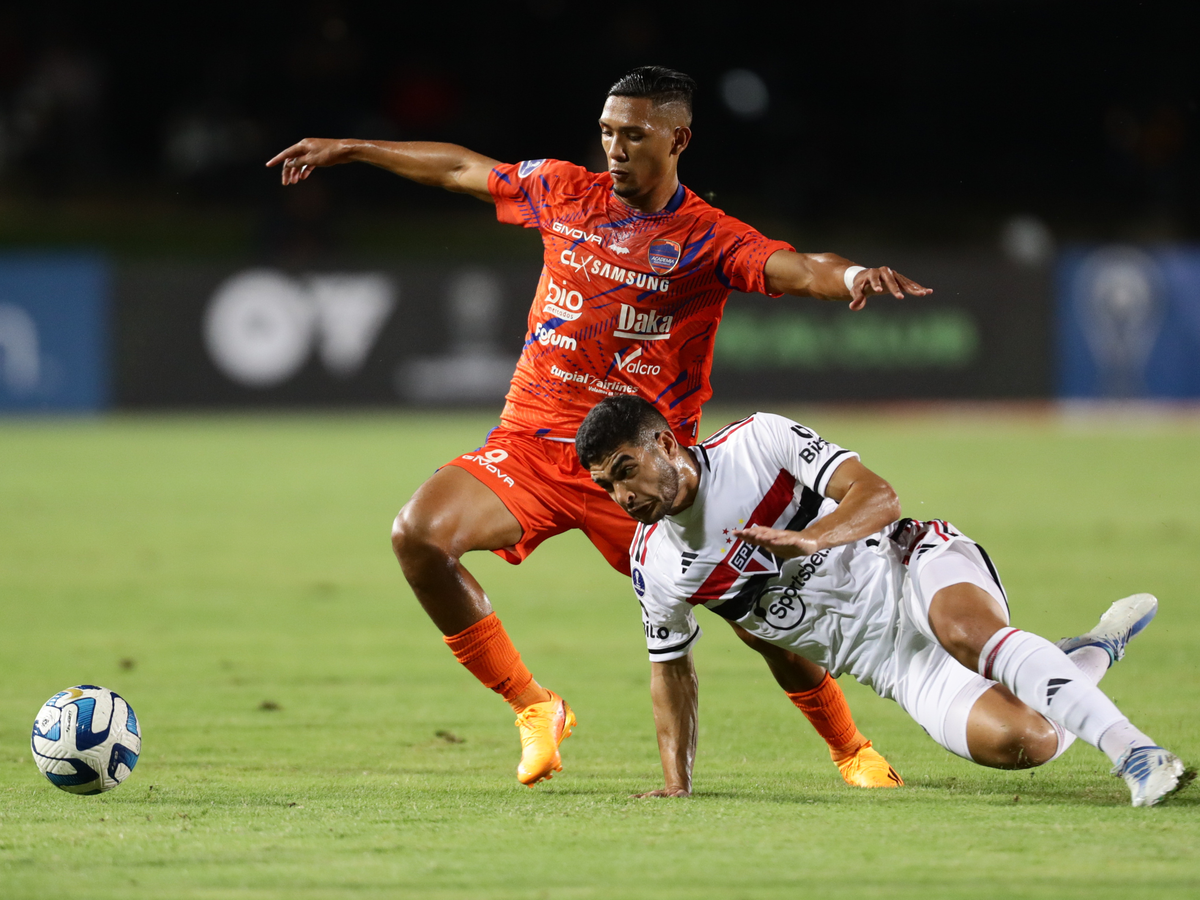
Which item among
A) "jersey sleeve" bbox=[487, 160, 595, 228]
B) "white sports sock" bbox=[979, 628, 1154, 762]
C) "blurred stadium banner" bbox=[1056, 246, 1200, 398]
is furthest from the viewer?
"blurred stadium banner" bbox=[1056, 246, 1200, 398]

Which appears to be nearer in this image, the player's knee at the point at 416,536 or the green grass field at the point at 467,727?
the green grass field at the point at 467,727

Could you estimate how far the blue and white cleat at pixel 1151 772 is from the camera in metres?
4.22

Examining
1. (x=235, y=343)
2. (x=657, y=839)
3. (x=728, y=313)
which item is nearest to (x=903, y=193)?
(x=728, y=313)

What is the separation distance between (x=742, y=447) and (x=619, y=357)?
1093 mm

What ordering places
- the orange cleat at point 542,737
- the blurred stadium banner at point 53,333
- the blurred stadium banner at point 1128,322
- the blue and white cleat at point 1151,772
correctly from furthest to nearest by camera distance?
1. the blurred stadium banner at point 1128,322
2. the blurred stadium banner at point 53,333
3. the orange cleat at point 542,737
4. the blue and white cleat at point 1151,772

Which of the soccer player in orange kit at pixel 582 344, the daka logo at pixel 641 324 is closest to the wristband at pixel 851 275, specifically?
the soccer player in orange kit at pixel 582 344

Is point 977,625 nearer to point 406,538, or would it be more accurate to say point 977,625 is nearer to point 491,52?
point 406,538

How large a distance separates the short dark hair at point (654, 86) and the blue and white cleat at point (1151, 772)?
272 centimetres

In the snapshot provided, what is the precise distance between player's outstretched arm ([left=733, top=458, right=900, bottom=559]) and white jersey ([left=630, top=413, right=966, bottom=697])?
0.19 meters

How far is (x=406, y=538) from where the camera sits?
5430 millimetres

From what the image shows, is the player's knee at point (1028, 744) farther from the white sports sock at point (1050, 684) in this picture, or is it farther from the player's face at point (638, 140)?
the player's face at point (638, 140)

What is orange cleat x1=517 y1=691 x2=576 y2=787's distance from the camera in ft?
17.2

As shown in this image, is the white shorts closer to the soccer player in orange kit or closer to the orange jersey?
the soccer player in orange kit

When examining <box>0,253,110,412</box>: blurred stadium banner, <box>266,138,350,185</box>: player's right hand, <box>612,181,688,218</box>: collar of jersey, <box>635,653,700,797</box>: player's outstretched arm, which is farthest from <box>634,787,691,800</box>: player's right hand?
<box>0,253,110,412</box>: blurred stadium banner
